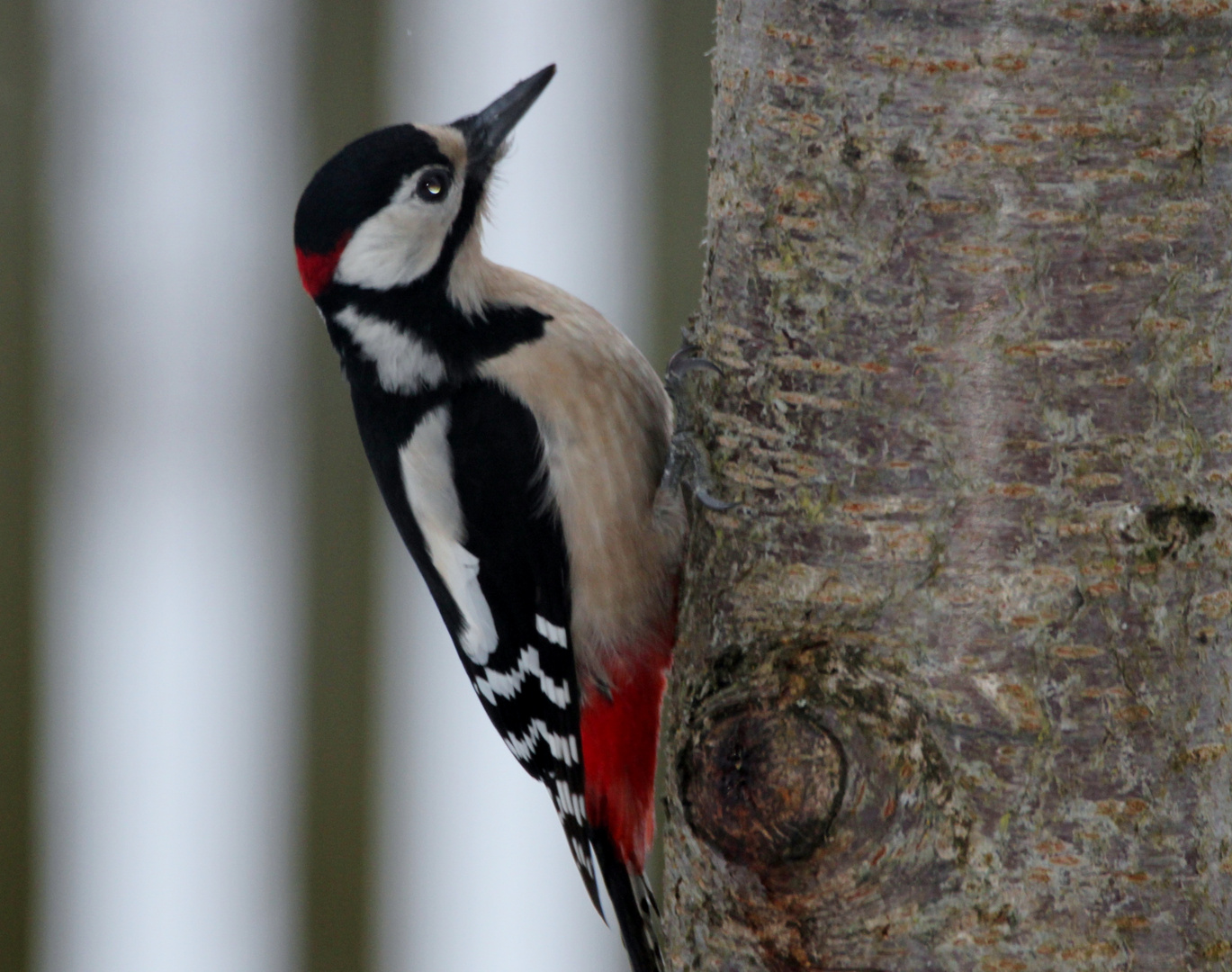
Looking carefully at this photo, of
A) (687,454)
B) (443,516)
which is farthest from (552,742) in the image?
(687,454)

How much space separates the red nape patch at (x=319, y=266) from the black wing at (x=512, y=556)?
177mm

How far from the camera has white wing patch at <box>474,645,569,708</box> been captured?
6.32ft

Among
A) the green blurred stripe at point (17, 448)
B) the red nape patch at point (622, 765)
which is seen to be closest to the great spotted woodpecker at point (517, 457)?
the red nape patch at point (622, 765)

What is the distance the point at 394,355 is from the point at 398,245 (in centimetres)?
16

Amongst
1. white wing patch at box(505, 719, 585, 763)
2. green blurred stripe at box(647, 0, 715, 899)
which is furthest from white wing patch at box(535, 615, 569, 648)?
green blurred stripe at box(647, 0, 715, 899)

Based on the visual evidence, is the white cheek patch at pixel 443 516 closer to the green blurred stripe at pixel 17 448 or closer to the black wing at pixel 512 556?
the black wing at pixel 512 556

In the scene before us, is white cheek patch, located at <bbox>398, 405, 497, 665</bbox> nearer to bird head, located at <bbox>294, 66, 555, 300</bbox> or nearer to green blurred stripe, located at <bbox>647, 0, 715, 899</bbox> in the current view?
bird head, located at <bbox>294, 66, 555, 300</bbox>

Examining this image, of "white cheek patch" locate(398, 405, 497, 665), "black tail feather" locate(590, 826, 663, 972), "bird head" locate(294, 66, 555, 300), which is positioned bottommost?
"black tail feather" locate(590, 826, 663, 972)

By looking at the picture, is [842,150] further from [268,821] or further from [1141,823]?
[268,821]

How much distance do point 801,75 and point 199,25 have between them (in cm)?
196

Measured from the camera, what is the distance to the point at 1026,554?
3.75ft

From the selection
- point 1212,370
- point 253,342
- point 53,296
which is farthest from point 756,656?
point 53,296

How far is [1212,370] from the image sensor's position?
114 cm

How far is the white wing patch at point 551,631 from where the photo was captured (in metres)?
1.90
